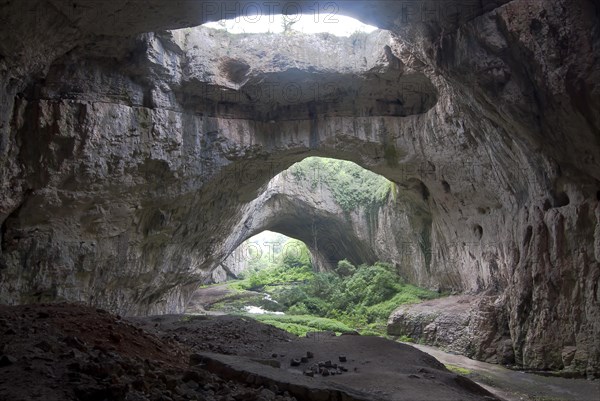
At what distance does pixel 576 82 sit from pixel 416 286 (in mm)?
13259

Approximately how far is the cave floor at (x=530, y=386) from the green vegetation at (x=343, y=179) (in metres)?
12.8

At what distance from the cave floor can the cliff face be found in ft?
1.52

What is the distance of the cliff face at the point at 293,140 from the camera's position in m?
8.19

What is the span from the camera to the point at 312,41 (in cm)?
1403

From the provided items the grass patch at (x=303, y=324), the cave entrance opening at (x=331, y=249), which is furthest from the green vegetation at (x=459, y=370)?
the cave entrance opening at (x=331, y=249)

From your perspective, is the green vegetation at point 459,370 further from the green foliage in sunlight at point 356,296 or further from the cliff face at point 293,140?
the green foliage in sunlight at point 356,296

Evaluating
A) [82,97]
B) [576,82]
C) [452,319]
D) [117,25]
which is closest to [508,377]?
[452,319]

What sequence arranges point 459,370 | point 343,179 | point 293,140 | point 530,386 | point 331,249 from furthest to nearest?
point 331,249, point 343,179, point 293,140, point 459,370, point 530,386

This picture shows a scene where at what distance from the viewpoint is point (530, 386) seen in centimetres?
868

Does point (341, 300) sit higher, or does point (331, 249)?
point (331, 249)

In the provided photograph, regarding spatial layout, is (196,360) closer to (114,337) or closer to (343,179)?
(114,337)

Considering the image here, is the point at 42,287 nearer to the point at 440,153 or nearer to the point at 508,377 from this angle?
the point at 508,377

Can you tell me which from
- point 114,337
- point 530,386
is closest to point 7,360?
point 114,337

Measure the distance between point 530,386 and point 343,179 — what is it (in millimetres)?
15901
